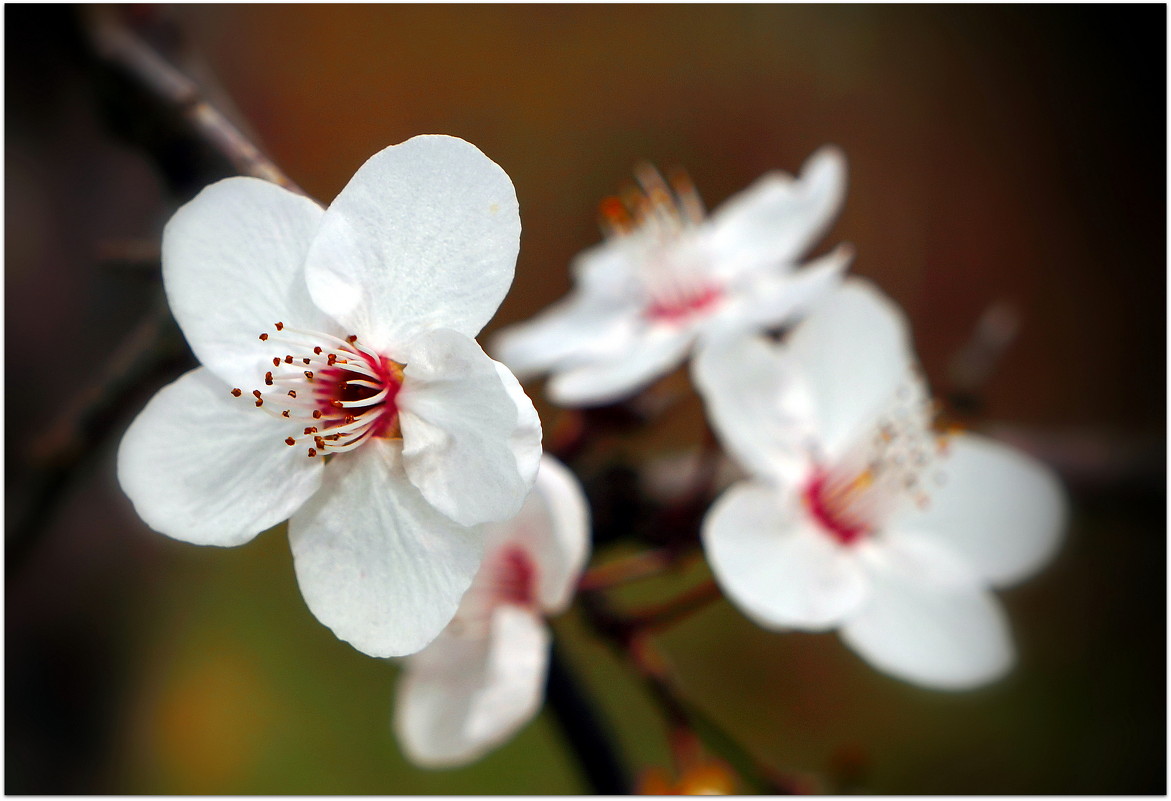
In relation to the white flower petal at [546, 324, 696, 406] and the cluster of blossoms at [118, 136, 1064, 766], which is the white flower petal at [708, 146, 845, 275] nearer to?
the cluster of blossoms at [118, 136, 1064, 766]

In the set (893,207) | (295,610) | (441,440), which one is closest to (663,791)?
(441,440)

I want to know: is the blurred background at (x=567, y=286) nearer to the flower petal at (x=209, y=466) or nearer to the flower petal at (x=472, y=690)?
the flower petal at (x=209, y=466)

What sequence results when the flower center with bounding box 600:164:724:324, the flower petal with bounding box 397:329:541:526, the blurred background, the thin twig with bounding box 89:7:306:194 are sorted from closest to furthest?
the flower petal with bounding box 397:329:541:526, the thin twig with bounding box 89:7:306:194, the flower center with bounding box 600:164:724:324, the blurred background

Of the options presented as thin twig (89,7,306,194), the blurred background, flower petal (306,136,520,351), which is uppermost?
thin twig (89,7,306,194)

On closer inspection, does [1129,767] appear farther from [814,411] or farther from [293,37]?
[293,37]

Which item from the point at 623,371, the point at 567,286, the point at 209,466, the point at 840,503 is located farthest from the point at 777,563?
the point at 567,286

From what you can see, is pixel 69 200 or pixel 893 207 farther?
pixel 893 207

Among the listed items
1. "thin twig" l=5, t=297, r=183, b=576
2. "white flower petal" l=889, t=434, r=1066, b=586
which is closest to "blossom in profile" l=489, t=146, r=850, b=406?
"white flower petal" l=889, t=434, r=1066, b=586

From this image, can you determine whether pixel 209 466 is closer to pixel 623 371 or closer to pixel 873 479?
pixel 623 371
